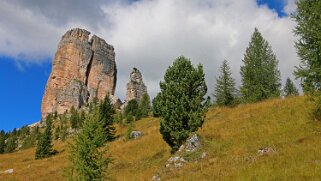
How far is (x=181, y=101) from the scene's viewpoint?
28078 millimetres

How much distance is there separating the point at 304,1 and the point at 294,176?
16.2 metres

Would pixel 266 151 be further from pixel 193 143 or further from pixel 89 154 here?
pixel 89 154

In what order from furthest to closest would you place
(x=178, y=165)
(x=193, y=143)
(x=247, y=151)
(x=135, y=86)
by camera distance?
(x=135, y=86)
(x=193, y=143)
(x=178, y=165)
(x=247, y=151)

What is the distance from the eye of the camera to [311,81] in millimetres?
23531

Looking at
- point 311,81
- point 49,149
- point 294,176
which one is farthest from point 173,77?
point 49,149

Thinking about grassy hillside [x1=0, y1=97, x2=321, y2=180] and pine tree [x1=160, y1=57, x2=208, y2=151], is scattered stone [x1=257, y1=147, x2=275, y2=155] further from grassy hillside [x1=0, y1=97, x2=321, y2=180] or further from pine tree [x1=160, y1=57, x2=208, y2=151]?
pine tree [x1=160, y1=57, x2=208, y2=151]

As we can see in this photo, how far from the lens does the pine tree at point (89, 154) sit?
653 inches

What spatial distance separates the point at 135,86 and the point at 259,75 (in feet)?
455

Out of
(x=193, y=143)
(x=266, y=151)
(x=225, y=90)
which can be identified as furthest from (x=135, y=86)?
(x=266, y=151)

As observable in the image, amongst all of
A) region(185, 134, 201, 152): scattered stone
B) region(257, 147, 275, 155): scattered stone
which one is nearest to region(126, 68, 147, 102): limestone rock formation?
region(185, 134, 201, 152): scattered stone

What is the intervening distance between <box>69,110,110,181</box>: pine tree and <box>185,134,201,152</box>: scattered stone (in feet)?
28.1

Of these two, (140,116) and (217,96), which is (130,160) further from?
(140,116)

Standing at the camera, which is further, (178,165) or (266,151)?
(178,165)

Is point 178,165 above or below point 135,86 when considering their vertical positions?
below
